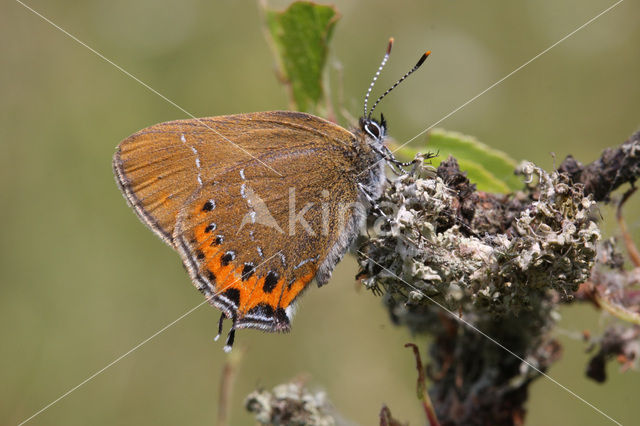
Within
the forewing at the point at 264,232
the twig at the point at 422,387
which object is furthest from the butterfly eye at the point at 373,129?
the twig at the point at 422,387

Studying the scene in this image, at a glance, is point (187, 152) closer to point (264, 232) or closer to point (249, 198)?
point (249, 198)

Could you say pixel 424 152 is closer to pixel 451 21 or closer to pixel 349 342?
pixel 349 342

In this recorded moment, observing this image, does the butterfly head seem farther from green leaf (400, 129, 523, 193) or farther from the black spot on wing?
the black spot on wing

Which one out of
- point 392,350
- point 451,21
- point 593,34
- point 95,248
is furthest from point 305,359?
point 593,34

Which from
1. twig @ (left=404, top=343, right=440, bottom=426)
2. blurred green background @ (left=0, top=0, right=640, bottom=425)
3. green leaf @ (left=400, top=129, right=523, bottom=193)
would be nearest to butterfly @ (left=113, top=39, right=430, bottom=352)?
green leaf @ (left=400, top=129, right=523, bottom=193)

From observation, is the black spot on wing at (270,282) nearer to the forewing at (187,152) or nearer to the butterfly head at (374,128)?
the forewing at (187,152)

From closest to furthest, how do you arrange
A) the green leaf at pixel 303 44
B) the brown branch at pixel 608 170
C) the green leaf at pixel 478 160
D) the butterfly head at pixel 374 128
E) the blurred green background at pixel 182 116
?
the brown branch at pixel 608 170 < the green leaf at pixel 478 160 < the green leaf at pixel 303 44 < the butterfly head at pixel 374 128 < the blurred green background at pixel 182 116
